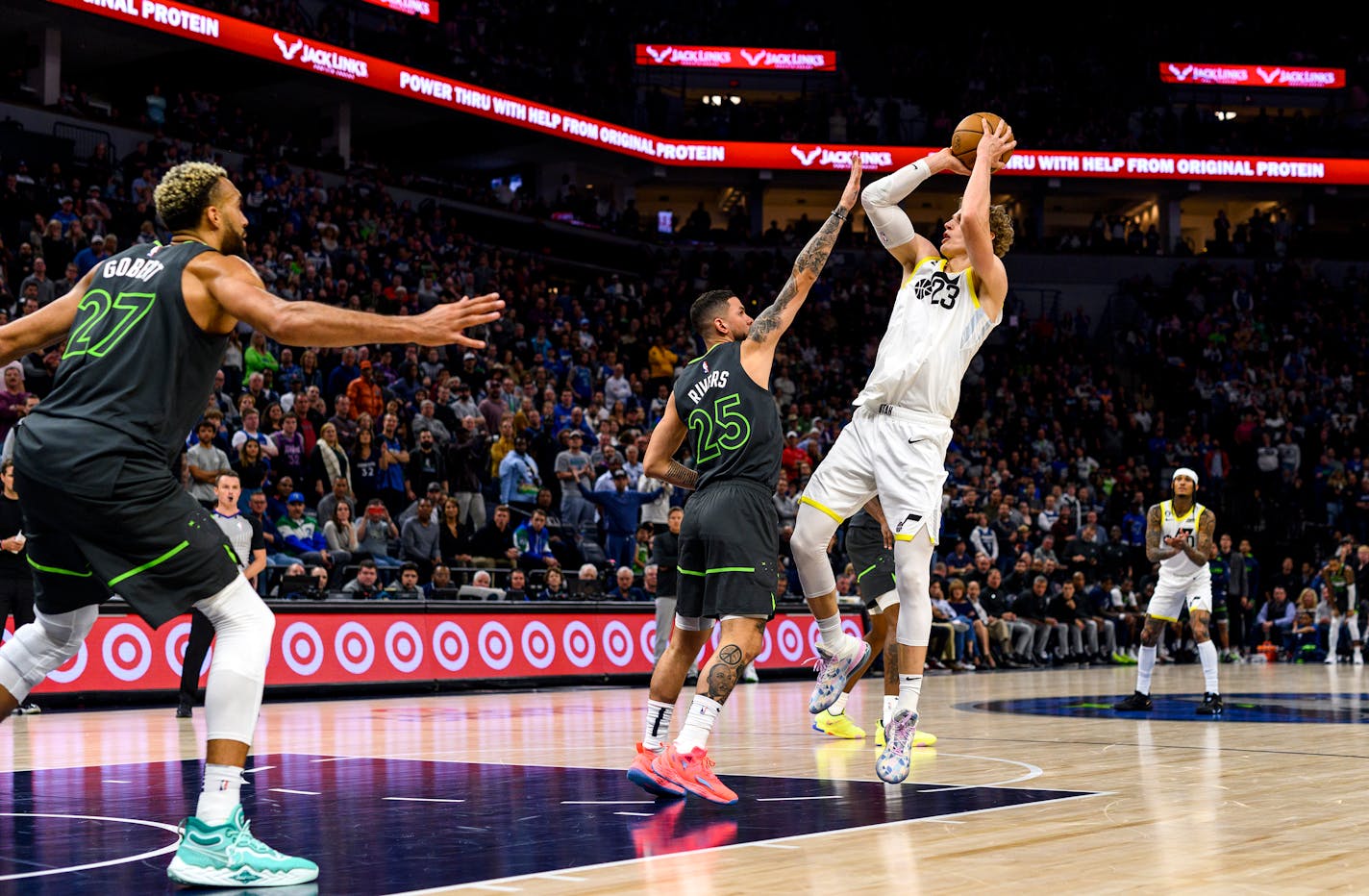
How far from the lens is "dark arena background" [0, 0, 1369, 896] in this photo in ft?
17.7

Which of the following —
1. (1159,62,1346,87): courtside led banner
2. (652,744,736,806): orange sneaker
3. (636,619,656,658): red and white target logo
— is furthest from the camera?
(1159,62,1346,87): courtside led banner

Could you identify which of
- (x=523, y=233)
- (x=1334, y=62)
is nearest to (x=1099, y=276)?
(x=1334, y=62)

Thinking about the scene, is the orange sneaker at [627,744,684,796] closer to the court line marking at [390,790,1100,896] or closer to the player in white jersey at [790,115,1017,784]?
the court line marking at [390,790,1100,896]

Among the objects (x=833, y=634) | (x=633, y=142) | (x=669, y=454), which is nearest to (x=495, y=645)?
(x=833, y=634)

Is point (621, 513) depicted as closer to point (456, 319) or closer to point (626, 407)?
point (626, 407)

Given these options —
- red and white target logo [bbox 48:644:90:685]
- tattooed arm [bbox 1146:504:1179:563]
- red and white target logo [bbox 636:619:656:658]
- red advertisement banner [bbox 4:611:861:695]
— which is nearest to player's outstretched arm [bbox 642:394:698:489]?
red advertisement banner [bbox 4:611:861:695]

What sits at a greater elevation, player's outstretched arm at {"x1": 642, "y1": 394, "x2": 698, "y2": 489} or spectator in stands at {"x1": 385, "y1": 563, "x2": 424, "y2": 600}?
player's outstretched arm at {"x1": 642, "y1": 394, "x2": 698, "y2": 489}

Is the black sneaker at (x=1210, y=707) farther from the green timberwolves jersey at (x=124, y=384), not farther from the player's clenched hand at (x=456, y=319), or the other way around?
the green timberwolves jersey at (x=124, y=384)

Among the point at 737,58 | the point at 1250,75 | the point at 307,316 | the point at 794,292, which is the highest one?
the point at 737,58

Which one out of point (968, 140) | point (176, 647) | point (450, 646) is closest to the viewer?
point (968, 140)

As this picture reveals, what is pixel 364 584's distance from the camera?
1459cm

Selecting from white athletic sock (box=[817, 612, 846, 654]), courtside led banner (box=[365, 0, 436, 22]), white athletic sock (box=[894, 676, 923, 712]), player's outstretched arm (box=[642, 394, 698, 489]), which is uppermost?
courtside led banner (box=[365, 0, 436, 22])

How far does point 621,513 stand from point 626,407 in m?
4.44

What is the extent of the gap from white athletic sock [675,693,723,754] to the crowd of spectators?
3.33 metres
